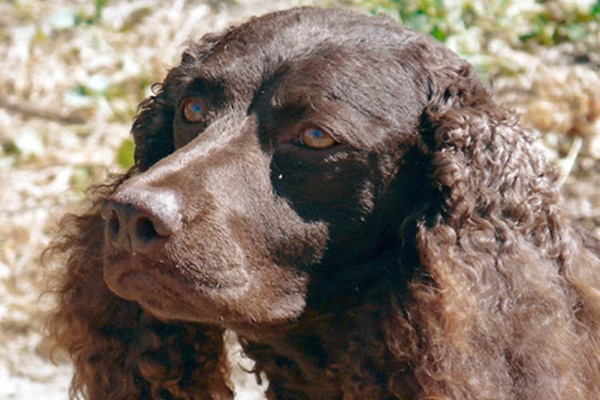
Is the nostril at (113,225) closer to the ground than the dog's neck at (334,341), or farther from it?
farther from it

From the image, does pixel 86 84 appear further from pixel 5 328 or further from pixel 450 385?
pixel 450 385

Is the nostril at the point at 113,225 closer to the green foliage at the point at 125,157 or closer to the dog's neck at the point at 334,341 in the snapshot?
the dog's neck at the point at 334,341

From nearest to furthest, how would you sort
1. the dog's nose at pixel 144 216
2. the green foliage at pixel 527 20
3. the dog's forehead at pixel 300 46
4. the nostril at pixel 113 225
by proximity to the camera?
the dog's nose at pixel 144 216 → the nostril at pixel 113 225 → the dog's forehead at pixel 300 46 → the green foliage at pixel 527 20

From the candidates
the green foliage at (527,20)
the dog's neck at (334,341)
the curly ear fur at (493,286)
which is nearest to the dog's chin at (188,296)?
the dog's neck at (334,341)

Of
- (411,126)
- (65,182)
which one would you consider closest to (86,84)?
(65,182)

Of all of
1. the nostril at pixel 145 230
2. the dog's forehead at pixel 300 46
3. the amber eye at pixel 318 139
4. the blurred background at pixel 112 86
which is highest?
the dog's forehead at pixel 300 46

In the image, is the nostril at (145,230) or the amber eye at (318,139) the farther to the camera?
the amber eye at (318,139)

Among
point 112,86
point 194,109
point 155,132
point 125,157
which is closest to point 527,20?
point 112,86

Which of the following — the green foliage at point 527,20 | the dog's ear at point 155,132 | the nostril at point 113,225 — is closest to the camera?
the nostril at point 113,225
